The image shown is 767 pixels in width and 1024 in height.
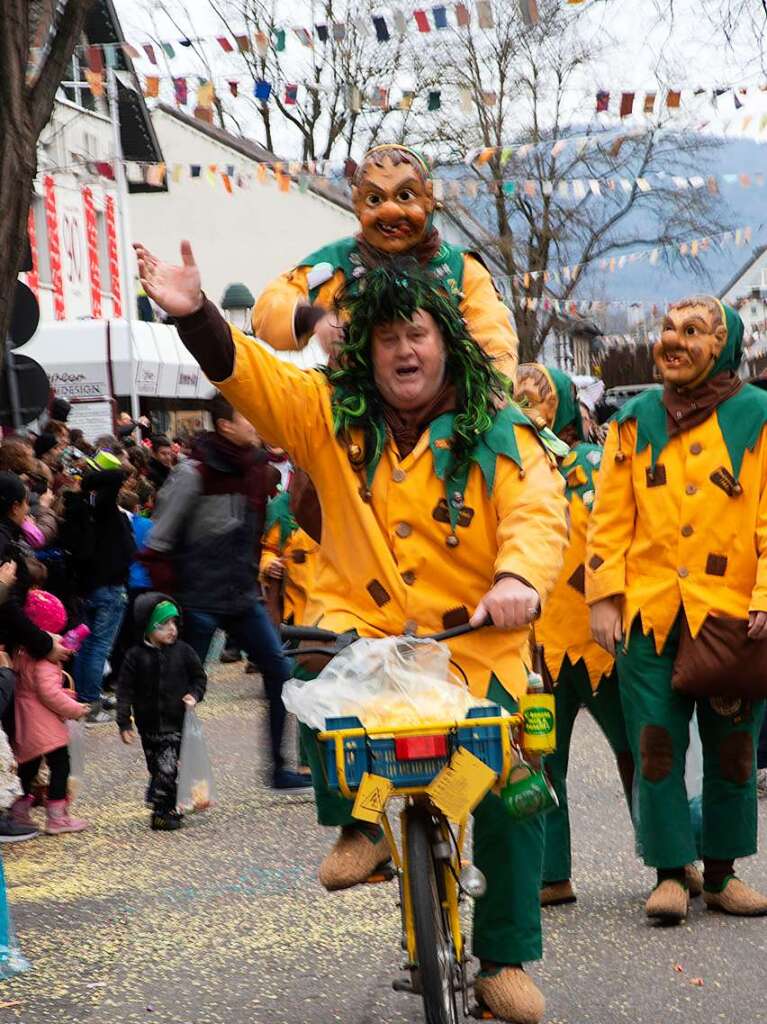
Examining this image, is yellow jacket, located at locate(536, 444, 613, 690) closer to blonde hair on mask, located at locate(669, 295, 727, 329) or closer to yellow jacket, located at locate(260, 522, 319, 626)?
blonde hair on mask, located at locate(669, 295, 727, 329)

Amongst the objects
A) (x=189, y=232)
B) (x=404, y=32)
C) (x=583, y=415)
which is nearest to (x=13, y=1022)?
(x=583, y=415)

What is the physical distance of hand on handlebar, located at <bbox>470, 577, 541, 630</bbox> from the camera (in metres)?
3.96

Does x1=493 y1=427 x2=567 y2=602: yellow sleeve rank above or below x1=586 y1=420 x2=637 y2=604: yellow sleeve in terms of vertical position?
above

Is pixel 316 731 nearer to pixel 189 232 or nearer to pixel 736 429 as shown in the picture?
pixel 736 429

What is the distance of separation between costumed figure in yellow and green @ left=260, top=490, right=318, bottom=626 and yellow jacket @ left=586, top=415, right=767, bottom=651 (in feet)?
5.50

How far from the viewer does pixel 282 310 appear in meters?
4.99

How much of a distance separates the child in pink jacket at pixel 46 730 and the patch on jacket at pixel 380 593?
3765 mm

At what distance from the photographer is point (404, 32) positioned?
13.4 m

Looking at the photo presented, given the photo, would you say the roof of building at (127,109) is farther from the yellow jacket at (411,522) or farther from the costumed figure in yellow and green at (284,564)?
the yellow jacket at (411,522)

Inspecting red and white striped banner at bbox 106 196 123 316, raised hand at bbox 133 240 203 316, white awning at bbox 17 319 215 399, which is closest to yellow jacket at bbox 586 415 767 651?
raised hand at bbox 133 240 203 316

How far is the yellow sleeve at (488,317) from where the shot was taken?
194 inches

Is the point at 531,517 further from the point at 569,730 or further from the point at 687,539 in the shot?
the point at 569,730

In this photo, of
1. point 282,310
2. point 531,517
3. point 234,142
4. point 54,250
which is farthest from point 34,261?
point 531,517

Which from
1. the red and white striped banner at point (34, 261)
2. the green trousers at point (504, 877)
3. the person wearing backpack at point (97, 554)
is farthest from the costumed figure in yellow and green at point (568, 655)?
the red and white striped banner at point (34, 261)
